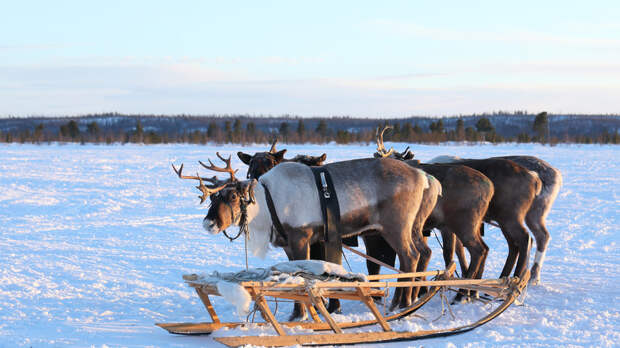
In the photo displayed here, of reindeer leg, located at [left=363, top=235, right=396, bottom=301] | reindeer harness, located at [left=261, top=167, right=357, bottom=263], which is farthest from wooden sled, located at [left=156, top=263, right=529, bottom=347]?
reindeer leg, located at [left=363, top=235, right=396, bottom=301]

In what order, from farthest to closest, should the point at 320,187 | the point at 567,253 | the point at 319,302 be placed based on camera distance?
1. the point at 567,253
2. the point at 320,187
3. the point at 319,302

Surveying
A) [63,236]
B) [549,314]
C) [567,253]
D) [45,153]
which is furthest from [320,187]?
[45,153]

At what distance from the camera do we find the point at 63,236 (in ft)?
40.3

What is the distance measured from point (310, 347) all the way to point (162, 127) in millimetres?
94815

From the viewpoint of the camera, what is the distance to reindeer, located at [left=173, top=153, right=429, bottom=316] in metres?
6.80

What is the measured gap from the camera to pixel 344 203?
271 inches

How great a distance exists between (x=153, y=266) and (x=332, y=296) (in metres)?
4.51

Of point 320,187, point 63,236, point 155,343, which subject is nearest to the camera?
point 155,343

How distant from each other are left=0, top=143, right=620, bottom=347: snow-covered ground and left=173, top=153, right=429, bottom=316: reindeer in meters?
0.85

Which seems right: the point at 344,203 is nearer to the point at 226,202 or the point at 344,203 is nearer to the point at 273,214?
the point at 273,214

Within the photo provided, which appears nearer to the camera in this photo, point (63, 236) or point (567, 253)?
point (567, 253)

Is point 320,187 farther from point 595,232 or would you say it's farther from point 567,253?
point 595,232

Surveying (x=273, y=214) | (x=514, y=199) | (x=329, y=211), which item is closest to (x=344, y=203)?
(x=329, y=211)

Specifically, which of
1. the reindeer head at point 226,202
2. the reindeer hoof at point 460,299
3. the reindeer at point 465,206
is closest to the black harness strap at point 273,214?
the reindeer head at point 226,202
